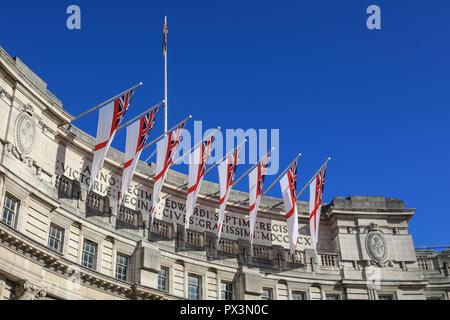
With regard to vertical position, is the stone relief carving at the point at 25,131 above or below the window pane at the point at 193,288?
above

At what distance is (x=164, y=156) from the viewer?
32.2m

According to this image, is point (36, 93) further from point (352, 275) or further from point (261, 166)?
point (352, 275)

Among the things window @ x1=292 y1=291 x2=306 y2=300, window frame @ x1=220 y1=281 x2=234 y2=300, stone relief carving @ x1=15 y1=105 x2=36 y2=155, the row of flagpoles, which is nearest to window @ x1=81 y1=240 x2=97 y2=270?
the row of flagpoles

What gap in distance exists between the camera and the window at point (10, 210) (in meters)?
25.8

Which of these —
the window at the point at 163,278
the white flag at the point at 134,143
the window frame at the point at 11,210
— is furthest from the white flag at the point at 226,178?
the window frame at the point at 11,210

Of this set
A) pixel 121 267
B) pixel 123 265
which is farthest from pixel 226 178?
pixel 121 267

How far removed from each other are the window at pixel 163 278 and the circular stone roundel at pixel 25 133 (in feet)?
34.5

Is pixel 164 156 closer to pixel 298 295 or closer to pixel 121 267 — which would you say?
pixel 121 267

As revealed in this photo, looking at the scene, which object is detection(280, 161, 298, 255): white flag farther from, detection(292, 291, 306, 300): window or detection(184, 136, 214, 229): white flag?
detection(184, 136, 214, 229): white flag

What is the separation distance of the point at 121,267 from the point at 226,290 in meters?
7.28

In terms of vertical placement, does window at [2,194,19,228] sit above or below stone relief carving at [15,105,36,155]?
below

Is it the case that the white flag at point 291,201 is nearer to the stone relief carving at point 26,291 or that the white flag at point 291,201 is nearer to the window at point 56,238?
the window at point 56,238

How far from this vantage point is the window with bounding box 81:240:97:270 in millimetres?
30000

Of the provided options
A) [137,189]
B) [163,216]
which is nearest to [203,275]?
[163,216]
